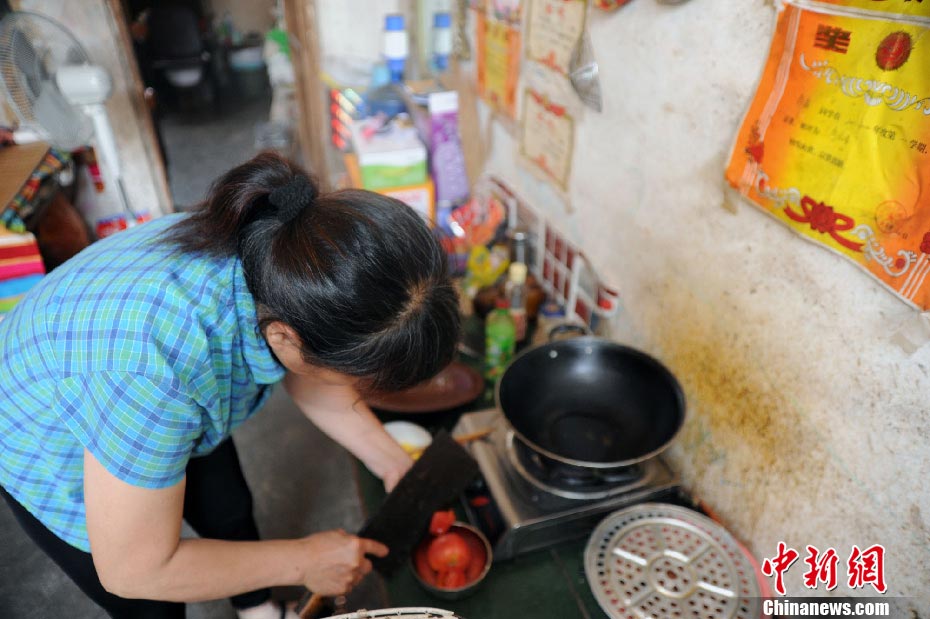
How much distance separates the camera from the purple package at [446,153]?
75.9 inches

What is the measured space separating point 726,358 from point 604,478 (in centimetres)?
31

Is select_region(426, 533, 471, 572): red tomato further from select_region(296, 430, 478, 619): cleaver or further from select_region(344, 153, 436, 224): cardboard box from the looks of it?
select_region(344, 153, 436, 224): cardboard box

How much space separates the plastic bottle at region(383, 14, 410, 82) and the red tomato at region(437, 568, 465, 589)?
1.88 metres

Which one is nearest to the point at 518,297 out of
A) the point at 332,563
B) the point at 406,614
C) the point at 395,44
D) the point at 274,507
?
the point at 332,563

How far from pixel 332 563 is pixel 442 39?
1.82 meters

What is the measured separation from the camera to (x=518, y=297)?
153cm

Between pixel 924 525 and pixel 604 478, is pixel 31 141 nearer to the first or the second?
pixel 604 478

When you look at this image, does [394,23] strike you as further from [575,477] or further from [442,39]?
[575,477]

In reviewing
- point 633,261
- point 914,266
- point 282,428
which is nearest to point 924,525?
point 914,266

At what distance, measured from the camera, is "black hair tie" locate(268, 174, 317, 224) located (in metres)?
0.73

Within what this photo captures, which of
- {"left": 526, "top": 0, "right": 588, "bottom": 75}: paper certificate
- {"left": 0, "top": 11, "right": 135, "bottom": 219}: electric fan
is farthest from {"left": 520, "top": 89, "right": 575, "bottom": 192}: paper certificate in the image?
{"left": 0, "top": 11, "right": 135, "bottom": 219}: electric fan

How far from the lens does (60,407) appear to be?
28.3 inches

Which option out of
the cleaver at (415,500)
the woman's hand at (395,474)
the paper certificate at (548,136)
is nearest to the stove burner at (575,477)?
the cleaver at (415,500)
